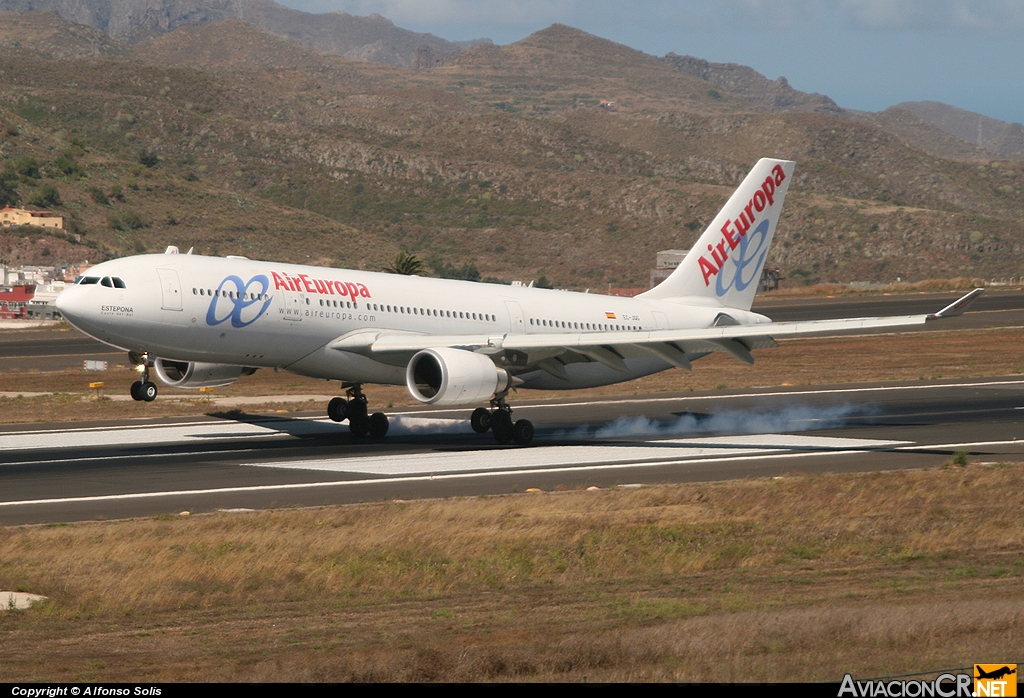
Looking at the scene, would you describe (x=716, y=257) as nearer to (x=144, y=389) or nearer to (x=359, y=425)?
(x=359, y=425)

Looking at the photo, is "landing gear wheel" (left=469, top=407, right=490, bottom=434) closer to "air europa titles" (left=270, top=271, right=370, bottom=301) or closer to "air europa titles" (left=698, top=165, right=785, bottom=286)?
"air europa titles" (left=270, top=271, right=370, bottom=301)

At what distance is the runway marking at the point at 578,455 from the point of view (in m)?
34.9

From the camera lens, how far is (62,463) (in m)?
35.5

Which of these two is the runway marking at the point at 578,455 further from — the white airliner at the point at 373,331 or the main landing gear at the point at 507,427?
the white airliner at the point at 373,331

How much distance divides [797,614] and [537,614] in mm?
3918

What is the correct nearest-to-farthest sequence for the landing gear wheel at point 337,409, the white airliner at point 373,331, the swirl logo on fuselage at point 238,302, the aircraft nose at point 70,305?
the aircraft nose at point 70,305 < the white airliner at point 373,331 < the swirl logo on fuselage at point 238,302 < the landing gear wheel at point 337,409

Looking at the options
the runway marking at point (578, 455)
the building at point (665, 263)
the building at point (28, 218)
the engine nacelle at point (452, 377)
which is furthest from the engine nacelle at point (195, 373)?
the building at point (28, 218)

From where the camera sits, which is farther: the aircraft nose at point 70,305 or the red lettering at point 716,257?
the red lettering at point 716,257

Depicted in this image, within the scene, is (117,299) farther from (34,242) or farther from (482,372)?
(34,242)

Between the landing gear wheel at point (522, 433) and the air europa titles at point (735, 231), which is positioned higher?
the air europa titles at point (735, 231)

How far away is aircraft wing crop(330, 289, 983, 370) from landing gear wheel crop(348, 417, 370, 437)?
414cm

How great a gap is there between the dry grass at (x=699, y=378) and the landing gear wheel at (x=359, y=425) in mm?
10711

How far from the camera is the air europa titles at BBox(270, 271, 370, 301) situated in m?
37.6

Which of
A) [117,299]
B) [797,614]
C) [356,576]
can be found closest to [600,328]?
[117,299]
